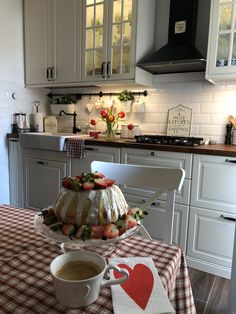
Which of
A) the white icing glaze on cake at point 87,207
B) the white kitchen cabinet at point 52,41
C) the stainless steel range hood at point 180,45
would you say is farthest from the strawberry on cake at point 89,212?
the white kitchen cabinet at point 52,41

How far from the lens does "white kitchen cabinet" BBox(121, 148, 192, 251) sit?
6.15ft

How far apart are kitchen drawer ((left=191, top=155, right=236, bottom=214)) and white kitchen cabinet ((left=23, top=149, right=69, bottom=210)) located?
1.17 metres

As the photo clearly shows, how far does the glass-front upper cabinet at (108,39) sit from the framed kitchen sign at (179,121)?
0.54 metres

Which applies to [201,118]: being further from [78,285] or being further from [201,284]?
[78,285]

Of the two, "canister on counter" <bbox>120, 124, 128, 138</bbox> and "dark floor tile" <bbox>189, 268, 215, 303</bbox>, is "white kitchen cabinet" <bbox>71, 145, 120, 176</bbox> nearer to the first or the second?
"canister on counter" <bbox>120, 124, 128, 138</bbox>

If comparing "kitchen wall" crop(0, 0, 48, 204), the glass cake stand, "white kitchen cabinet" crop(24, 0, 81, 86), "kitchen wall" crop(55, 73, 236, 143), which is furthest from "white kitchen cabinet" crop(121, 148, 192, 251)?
"kitchen wall" crop(0, 0, 48, 204)

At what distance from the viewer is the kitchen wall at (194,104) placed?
2221mm

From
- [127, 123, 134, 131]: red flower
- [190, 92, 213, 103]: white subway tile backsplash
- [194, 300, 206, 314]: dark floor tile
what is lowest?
[194, 300, 206, 314]: dark floor tile

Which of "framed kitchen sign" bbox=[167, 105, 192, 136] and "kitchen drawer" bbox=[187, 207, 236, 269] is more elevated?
"framed kitchen sign" bbox=[167, 105, 192, 136]

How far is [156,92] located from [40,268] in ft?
7.12

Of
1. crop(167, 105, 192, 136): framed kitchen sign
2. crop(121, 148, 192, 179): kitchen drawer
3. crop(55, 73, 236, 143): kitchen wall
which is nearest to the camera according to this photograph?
crop(121, 148, 192, 179): kitchen drawer

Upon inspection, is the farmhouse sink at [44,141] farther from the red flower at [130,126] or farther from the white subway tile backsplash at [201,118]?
the white subway tile backsplash at [201,118]

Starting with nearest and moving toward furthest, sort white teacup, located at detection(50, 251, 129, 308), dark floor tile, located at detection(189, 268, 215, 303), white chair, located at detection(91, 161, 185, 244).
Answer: white teacup, located at detection(50, 251, 129, 308) < white chair, located at detection(91, 161, 185, 244) < dark floor tile, located at detection(189, 268, 215, 303)

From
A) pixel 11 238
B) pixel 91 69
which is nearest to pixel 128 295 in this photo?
pixel 11 238
